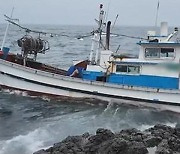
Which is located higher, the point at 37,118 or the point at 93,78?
the point at 93,78

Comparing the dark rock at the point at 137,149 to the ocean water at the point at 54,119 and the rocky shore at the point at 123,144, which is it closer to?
the rocky shore at the point at 123,144

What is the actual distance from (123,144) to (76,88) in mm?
9183

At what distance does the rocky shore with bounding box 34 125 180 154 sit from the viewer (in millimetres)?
11266

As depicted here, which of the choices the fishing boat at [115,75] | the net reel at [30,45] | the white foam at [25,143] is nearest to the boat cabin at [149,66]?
the fishing boat at [115,75]

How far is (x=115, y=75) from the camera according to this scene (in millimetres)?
20016

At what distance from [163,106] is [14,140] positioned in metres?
8.09

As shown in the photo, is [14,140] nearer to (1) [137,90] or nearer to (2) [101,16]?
(1) [137,90]

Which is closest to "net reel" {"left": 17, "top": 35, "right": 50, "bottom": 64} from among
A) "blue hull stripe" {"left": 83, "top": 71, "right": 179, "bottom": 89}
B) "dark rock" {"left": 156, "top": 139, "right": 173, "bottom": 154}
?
"blue hull stripe" {"left": 83, "top": 71, "right": 179, "bottom": 89}

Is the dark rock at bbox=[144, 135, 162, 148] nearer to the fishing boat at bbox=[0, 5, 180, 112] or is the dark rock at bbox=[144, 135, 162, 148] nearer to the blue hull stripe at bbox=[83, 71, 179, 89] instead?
the fishing boat at bbox=[0, 5, 180, 112]

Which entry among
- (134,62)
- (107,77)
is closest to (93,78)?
(107,77)

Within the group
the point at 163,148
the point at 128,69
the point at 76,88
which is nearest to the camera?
the point at 163,148

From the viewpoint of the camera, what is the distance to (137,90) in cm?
1916

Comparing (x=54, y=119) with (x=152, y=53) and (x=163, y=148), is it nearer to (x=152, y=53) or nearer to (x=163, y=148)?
(x=152, y=53)

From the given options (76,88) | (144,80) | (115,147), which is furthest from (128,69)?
(115,147)
